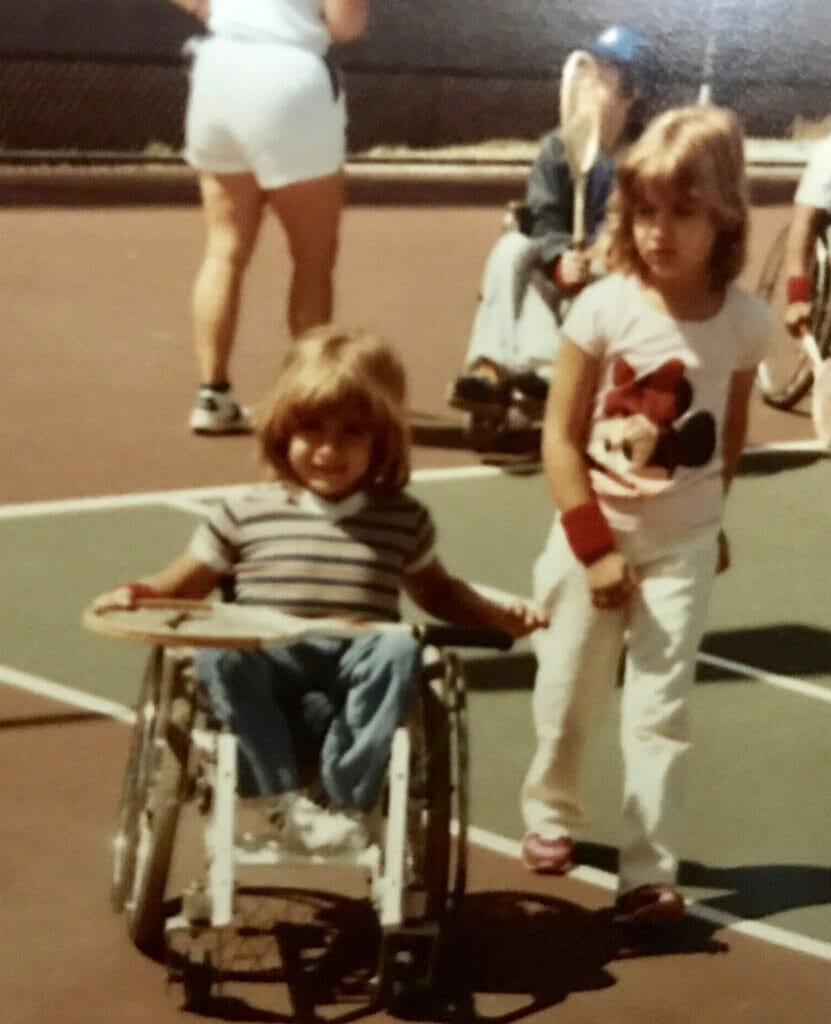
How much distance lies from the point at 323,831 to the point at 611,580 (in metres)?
0.88

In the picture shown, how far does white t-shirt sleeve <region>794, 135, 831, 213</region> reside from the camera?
30.1ft

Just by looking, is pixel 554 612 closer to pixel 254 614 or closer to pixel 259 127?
pixel 254 614

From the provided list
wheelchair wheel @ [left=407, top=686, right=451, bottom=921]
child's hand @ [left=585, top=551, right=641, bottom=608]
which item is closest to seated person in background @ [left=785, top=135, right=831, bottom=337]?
child's hand @ [left=585, top=551, right=641, bottom=608]

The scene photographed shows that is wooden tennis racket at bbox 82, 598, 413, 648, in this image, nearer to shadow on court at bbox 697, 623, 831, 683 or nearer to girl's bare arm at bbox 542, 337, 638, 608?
girl's bare arm at bbox 542, 337, 638, 608

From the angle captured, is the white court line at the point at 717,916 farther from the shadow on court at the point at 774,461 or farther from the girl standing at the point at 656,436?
the shadow on court at the point at 774,461

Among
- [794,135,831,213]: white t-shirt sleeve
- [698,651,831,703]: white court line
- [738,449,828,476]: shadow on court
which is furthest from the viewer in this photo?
[738,449,828,476]: shadow on court

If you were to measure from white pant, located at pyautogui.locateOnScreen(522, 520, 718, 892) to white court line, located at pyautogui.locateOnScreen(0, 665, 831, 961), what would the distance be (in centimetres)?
18

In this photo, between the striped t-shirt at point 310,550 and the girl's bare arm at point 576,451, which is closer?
the striped t-shirt at point 310,550

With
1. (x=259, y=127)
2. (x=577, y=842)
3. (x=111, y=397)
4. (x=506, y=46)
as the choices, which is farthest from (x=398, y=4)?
(x=577, y=842)

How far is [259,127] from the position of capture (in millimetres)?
8453

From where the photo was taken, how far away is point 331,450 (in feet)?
14.9

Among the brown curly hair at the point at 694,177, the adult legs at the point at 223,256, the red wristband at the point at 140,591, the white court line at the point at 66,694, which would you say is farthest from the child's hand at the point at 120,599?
the adult legs at the point at 223,256

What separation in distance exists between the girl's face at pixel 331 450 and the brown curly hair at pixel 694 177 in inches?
29.4

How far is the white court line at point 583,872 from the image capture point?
4.92 metres
